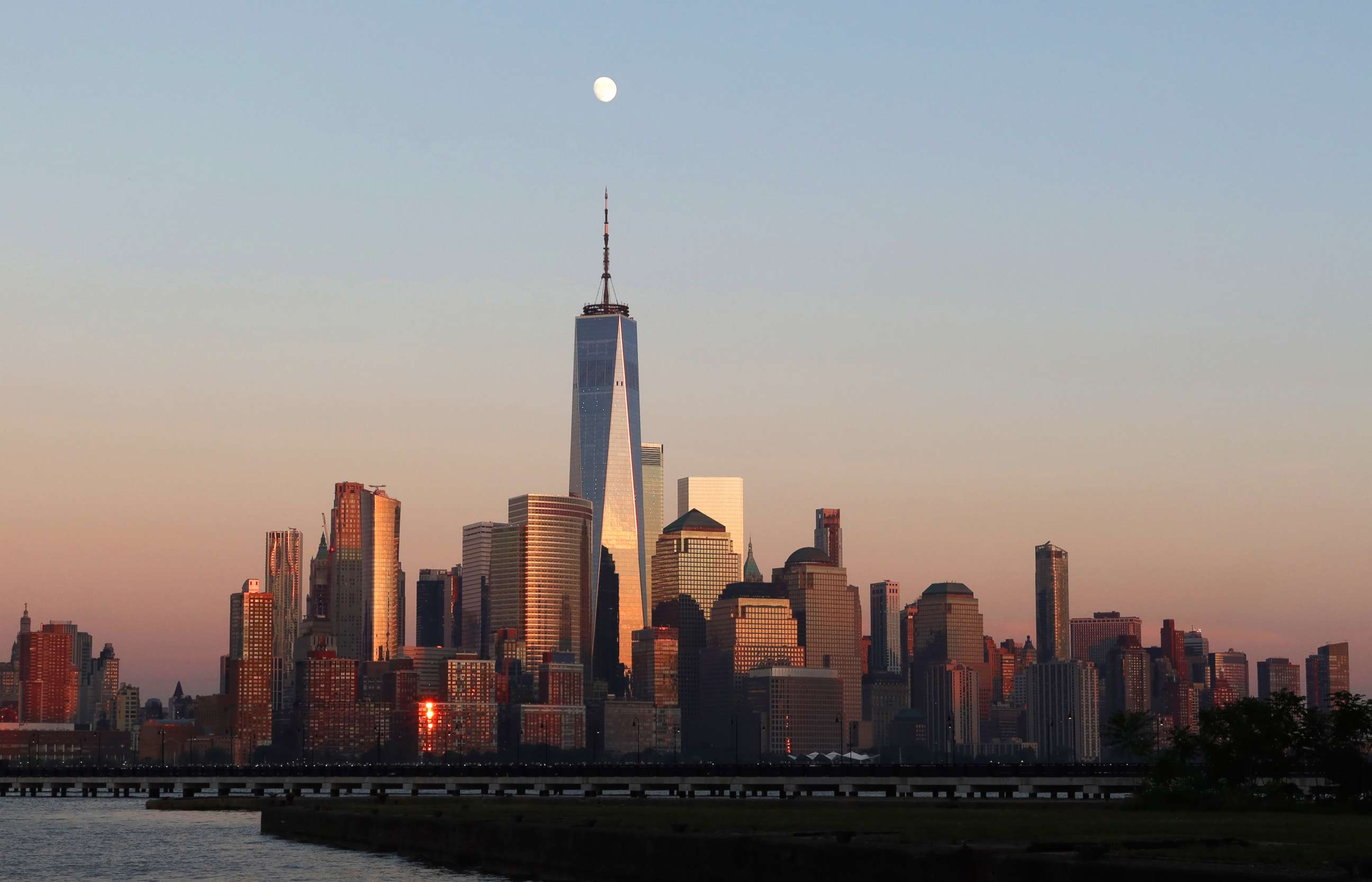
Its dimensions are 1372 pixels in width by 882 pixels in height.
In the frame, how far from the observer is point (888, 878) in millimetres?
59750

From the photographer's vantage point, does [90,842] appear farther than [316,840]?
Yes

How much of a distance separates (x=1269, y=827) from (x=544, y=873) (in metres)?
32.5

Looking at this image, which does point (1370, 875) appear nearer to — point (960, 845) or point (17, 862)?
point (960, 845)

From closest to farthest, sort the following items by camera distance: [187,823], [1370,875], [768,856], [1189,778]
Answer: [1370,875] < [768,856] < [1189,778] < [187,823]

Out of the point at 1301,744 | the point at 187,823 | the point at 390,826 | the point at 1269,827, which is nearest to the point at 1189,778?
the point at 1301,744

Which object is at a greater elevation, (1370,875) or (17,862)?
(1370,875)

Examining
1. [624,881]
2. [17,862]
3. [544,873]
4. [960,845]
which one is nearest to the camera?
[960,845]

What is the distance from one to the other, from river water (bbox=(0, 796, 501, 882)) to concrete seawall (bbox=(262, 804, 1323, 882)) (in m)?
2.66

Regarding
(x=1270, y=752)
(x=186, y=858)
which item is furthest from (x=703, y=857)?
(x=1270, y=752)

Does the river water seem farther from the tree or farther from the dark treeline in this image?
the tree

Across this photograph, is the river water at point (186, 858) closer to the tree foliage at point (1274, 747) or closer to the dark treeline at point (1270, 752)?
the dark treeline at point (1270, 752)

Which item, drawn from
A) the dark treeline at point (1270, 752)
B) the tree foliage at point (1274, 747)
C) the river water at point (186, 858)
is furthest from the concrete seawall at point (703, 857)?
the tree foliage at point (1274, 747)

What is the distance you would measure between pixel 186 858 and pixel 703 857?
52184mm

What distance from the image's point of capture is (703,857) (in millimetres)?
71438
